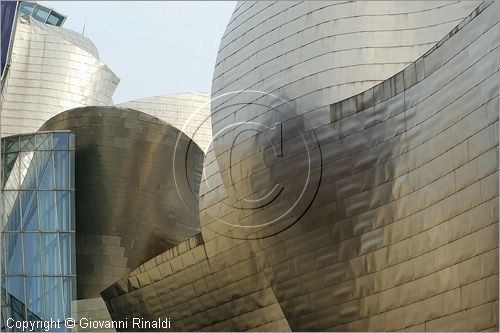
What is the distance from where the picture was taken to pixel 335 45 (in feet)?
A: 57.5

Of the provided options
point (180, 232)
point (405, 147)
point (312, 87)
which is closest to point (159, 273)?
point (180, 232)

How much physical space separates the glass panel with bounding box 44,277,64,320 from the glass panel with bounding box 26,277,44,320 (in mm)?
107

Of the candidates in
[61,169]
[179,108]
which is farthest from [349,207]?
[179,108]

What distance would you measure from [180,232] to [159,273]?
3.19m

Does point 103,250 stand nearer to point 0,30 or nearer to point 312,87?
point 0,30

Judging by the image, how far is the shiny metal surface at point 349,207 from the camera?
13.6m

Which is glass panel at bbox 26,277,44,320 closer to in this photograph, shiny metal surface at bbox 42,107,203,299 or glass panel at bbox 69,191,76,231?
glass panel at bbox 69,191,76,231

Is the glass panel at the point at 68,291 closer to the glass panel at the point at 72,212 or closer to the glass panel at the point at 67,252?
the glass panel at the point at 67,252

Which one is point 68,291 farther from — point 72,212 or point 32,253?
point 72,212

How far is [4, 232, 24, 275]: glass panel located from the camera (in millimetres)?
19781

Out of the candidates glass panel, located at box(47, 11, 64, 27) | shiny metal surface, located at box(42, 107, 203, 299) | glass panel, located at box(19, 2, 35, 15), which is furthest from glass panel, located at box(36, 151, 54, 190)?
glass panel, located at box(47, 11, 64, 27)

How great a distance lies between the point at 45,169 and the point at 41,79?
23.3 feet

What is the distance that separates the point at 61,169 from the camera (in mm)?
21000

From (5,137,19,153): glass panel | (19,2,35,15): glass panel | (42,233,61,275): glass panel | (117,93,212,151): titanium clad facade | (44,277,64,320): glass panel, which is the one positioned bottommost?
(44,277,64,320): glass panel
